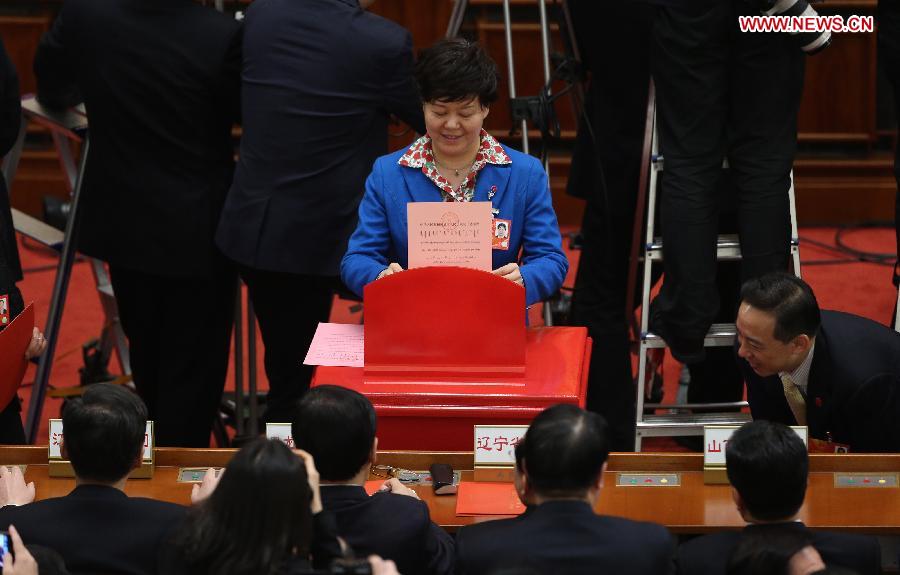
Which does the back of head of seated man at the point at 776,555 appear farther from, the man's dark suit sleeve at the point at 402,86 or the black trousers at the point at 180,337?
the black trousers at the point at 180,337

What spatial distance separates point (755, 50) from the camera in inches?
138

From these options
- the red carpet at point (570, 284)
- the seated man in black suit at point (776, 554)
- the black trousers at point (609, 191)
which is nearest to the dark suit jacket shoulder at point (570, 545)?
the seated man in black suit at point (776, 554)

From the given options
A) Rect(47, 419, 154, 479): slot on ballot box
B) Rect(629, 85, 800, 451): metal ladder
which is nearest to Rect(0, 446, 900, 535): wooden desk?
Rect(47, 419, 154, 479): slot on ballot box

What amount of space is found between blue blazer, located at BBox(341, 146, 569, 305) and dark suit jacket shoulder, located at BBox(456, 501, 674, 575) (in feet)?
3.02

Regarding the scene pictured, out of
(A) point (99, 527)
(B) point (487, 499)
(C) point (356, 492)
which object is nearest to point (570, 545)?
(C) point (356, 492)

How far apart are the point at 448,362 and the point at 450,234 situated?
0.87ft

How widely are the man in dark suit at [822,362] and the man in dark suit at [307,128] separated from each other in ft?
3.62

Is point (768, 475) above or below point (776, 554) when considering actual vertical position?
above

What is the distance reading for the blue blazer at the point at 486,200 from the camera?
119 inches

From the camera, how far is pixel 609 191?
409 cm

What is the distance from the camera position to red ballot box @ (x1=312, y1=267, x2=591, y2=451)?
8.80 feet

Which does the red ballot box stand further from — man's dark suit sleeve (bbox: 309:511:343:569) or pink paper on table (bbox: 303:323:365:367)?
man's dark suit sleeve (bbox: 309:511:343:569)

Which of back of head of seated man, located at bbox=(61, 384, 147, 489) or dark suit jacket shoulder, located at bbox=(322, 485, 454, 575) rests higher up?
back of head of seated man, located at bbox=(61, 384, 147, 489)

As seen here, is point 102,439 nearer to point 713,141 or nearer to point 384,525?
point 384,525
